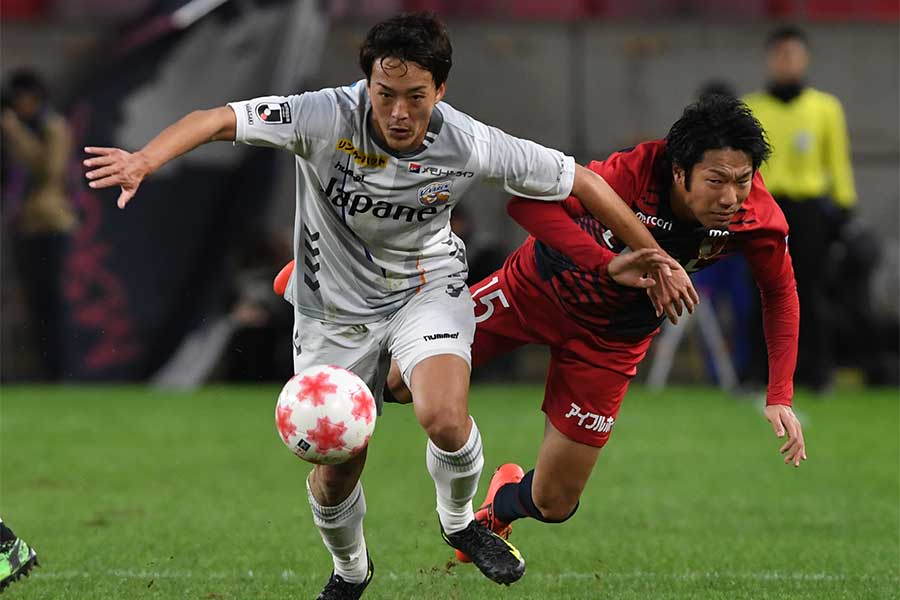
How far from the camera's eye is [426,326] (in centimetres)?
561

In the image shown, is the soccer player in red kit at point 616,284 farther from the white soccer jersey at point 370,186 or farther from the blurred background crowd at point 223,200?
the blurred background crowd at point 223,200

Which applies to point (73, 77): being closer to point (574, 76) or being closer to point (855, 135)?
point (574, 76)

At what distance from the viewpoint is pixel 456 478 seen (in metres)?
5.65

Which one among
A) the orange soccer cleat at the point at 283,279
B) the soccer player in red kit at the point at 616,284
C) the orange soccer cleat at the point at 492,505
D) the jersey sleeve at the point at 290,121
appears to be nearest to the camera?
the jersey sleeve at the point at 290,121

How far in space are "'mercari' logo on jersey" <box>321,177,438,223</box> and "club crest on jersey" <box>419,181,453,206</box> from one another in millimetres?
33

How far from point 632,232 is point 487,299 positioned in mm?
1172

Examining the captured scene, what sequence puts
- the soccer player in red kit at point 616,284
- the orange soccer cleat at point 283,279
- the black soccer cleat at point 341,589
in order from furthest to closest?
1. the orange soccer cleat at point 283,279
2. the black soccer cleat at point 341,589
3. the soccer player in red kit at point 616,284

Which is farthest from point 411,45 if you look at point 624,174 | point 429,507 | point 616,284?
point 429,507

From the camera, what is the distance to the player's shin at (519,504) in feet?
21.1

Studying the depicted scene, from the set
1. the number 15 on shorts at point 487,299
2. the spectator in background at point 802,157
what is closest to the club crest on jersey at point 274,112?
the number 15 on shorts at point 487,299

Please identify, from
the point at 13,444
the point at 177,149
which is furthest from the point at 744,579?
the point at 13,444

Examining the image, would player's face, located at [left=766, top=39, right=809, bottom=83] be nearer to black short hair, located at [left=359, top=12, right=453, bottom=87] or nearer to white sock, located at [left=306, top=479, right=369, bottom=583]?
black short hair, located at [left=359, top=12, right=453, bottom=87]

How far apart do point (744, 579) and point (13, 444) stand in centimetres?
556

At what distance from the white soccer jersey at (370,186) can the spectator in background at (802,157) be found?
21.3 ft
